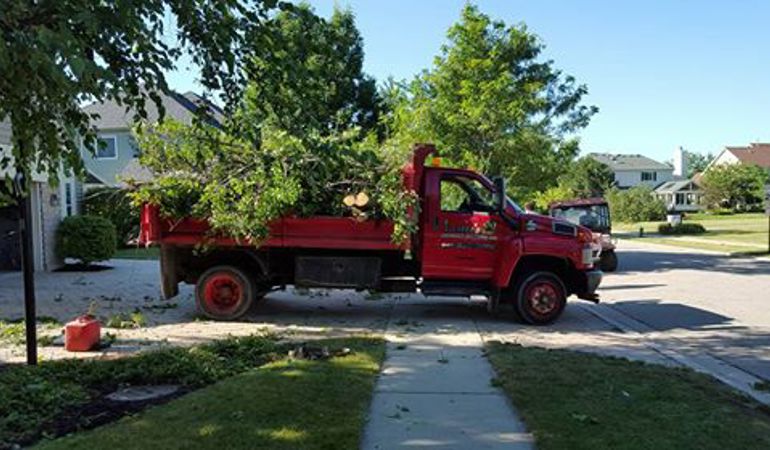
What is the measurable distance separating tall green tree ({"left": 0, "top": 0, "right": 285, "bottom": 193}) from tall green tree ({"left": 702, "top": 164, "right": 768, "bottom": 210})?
7840cm

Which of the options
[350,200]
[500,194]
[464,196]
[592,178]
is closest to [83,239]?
[350,200]

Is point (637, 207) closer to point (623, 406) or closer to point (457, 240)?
point (457, 240)

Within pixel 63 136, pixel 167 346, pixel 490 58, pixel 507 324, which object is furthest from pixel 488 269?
pixel 490 58

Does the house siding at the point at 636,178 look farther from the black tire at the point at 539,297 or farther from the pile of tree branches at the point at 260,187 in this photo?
the pile of tree branches at the point at 260,187

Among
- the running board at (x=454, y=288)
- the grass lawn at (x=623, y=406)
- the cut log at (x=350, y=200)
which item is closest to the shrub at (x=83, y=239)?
the cut log at (x=350, y=200)

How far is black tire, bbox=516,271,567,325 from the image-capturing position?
36.6 ft

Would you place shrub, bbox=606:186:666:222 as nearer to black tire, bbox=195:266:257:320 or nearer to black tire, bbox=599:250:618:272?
black tire, bbox=599:250:618:272

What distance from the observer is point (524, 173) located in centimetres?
2414

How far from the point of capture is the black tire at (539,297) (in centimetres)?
1116

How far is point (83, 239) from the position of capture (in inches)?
747

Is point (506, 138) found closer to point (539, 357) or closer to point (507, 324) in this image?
point (507, 324)

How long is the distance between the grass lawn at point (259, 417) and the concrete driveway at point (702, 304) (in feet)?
15.6

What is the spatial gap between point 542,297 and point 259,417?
662 cm

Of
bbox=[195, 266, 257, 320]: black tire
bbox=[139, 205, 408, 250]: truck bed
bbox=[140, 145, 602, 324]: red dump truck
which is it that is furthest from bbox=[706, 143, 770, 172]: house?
bbox=[195, 266, 257, 320]: black tire
